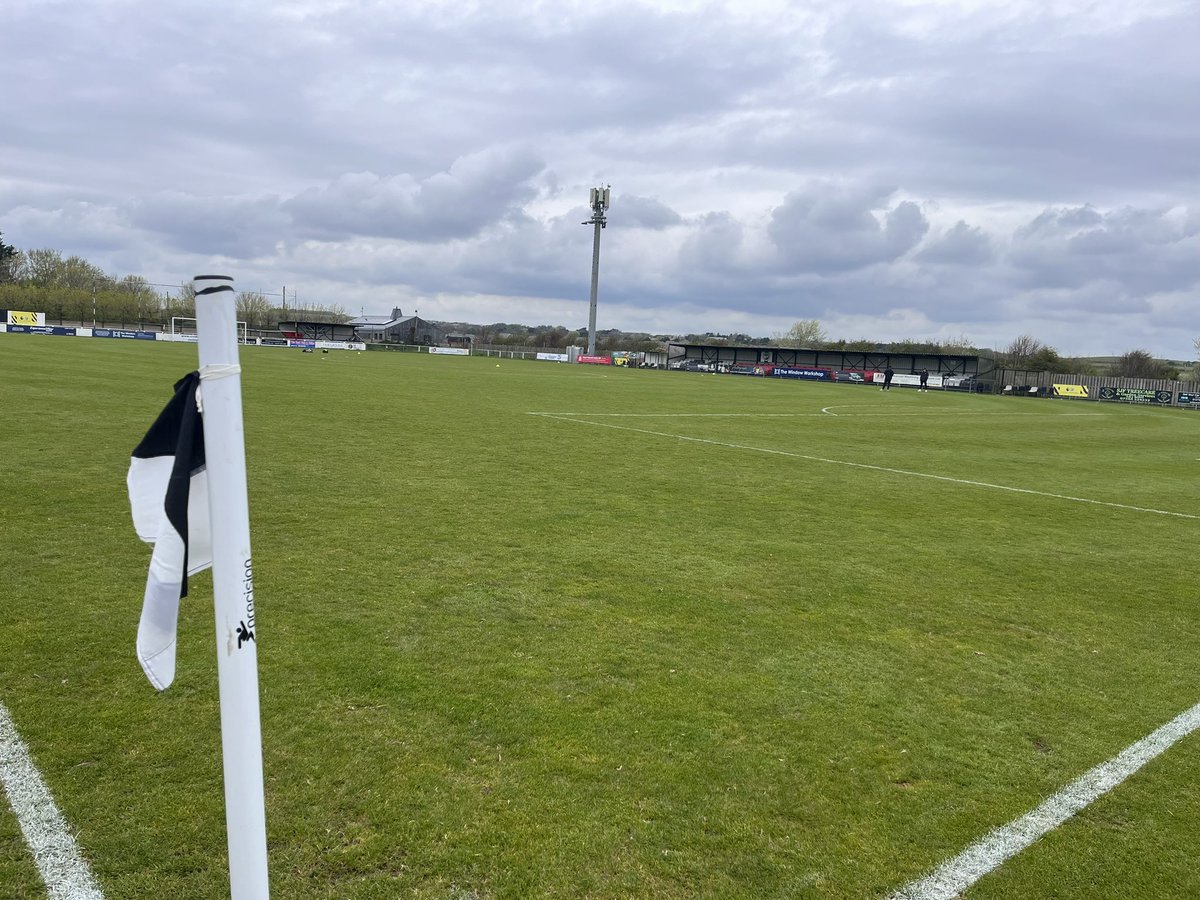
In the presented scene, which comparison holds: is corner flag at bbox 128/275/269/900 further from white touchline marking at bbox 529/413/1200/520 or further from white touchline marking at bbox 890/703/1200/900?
white touchline marking at bbox 529/413/1200/520

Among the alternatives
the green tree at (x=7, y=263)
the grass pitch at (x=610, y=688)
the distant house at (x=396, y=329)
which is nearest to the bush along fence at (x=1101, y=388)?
the grass pitch at (x=610, y=688)

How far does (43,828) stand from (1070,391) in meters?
70.8

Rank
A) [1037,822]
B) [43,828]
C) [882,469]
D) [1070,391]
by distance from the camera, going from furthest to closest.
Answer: [1070,391], [882,469], [1037,822], [43,828]

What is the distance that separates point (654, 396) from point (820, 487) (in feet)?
68.2

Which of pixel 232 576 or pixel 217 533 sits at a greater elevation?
pixel 217 533

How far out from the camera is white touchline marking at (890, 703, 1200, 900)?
305 cm

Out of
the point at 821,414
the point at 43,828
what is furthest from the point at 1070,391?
the point at 43,828

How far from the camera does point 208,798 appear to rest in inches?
132

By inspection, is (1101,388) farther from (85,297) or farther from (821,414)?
(85,297)

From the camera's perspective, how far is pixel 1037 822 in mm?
3500

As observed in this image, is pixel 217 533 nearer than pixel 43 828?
Yes

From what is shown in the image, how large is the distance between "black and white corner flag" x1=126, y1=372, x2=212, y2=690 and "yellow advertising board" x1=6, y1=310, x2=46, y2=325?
311 ft

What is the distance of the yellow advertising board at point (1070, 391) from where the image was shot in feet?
205

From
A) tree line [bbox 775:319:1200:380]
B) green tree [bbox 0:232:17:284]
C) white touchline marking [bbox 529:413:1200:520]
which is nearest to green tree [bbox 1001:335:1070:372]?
tree line [bbox 775:319:1200:380]
